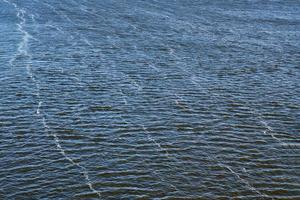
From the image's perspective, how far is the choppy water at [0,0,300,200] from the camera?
3434cm

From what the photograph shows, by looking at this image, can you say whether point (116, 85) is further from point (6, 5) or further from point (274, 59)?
point (6, 5)

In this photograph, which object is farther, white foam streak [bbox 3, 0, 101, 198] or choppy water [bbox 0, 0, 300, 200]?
white foam streak [bbox 3, 0, 101, 198]

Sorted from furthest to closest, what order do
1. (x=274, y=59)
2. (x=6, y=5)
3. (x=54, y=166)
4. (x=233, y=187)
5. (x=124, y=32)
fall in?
1. (x=6, y=5)
2. (x=124, y=32)
3. (x=274, y=59)
4. (x=54, y=166)
5. (x=233, y=187)

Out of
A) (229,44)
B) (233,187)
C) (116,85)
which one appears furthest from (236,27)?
(233,187)

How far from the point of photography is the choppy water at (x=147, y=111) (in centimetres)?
3434

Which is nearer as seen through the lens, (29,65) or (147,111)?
(147,111)

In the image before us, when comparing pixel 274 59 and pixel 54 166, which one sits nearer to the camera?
pixel 54 166

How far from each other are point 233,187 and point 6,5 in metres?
83.8

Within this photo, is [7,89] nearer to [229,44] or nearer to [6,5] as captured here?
[229,44]

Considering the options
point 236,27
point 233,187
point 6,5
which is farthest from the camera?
point 6,5

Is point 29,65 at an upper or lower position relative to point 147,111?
lower

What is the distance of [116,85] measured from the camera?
54.1 m

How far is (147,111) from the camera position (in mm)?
46688

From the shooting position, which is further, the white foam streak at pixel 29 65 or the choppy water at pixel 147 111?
the white foam streak at pixel 29 65
